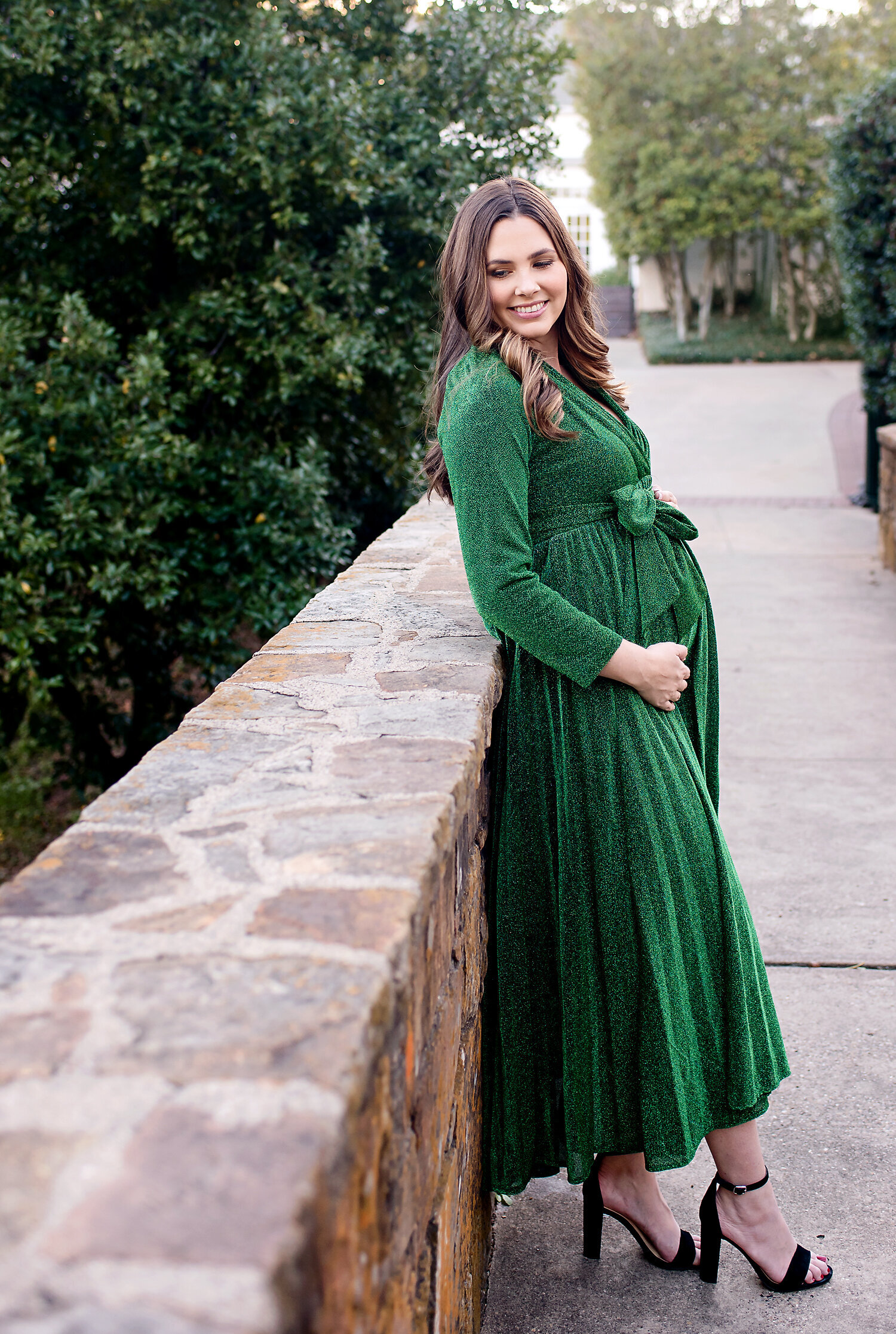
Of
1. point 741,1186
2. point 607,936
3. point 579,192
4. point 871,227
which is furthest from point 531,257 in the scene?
point 579,192

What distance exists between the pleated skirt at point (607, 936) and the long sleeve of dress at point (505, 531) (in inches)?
3.7

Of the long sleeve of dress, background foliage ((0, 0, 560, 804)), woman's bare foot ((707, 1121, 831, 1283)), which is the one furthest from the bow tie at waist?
background foliage ((0, 0, 560, 804))

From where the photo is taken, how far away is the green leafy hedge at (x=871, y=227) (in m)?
7.64

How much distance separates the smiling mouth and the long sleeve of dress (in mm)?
191

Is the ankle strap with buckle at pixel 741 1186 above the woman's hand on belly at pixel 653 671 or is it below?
below

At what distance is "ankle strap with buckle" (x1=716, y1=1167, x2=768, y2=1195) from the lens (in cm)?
220

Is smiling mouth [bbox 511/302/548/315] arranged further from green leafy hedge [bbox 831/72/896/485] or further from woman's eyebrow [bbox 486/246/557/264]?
green leafy hedge [bbox 831/72/896/485]

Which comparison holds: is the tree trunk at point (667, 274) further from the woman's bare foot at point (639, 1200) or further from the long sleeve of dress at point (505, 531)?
the woman's bare foot at point (639, 1200)

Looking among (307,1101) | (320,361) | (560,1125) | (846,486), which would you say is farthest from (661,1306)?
(846,486)

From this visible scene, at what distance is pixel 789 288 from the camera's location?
71.6 feet

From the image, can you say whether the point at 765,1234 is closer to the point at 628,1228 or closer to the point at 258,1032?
the point at 628,1228

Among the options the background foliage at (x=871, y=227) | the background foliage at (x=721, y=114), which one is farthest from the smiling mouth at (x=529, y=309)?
the background foliage at (x=721, y=114)

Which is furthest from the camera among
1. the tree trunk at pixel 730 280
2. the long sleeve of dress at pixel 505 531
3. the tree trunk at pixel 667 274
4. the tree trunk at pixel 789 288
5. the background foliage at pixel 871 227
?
the tree trunk at pixel 730 280

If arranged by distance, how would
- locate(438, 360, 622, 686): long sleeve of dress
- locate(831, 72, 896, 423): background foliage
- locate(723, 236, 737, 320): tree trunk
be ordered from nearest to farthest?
locate(438, 360, 622, 686): long sleeve of dress → locate(831, 72, 896, 423): background foliage → locate(723, 236, 737, 320): tree trunk
